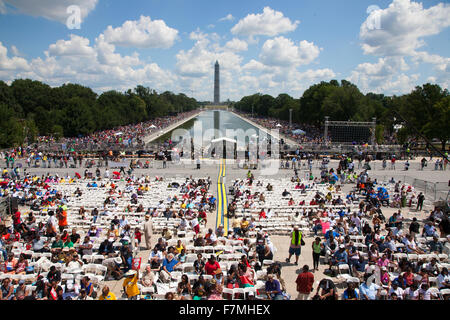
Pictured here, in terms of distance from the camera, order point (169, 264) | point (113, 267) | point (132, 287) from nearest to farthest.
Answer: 1. point (132, 287)
2. point (169, 264)
3. point (113, 267)

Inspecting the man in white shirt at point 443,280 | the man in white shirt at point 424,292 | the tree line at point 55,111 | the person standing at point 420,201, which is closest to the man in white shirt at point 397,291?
the man in white shirt at point 424,292

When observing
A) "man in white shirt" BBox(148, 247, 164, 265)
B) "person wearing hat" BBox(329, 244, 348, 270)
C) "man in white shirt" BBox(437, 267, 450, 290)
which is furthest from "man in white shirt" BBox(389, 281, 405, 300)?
"man in white shirt" BBox(148, 247, 164, 265)

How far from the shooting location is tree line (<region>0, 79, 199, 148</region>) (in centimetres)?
5338

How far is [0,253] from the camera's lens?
37.1 feet

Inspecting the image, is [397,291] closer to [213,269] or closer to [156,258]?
[213,269]

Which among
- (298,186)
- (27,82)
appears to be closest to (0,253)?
(298,186)

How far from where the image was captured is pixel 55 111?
70.2 meters

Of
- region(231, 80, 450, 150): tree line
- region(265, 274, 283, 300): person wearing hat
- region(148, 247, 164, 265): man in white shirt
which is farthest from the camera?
region(231, 80, 450, 150): tree line

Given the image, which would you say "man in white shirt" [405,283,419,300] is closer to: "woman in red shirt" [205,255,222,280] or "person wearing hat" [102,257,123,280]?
"woman in red shirt" [205,255,222,280]

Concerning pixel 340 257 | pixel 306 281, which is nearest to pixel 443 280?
pixel 340 257

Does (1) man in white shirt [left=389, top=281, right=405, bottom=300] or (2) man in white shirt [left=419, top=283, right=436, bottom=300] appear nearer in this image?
(2) man in white shirt [left=419, top=283, right=436, bottom=300]

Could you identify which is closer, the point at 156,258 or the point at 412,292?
the point at 412,292

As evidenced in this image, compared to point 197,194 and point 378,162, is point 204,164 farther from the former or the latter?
point 378,162

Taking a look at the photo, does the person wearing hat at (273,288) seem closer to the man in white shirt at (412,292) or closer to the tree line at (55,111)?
the man in white shirt at (412,292)
